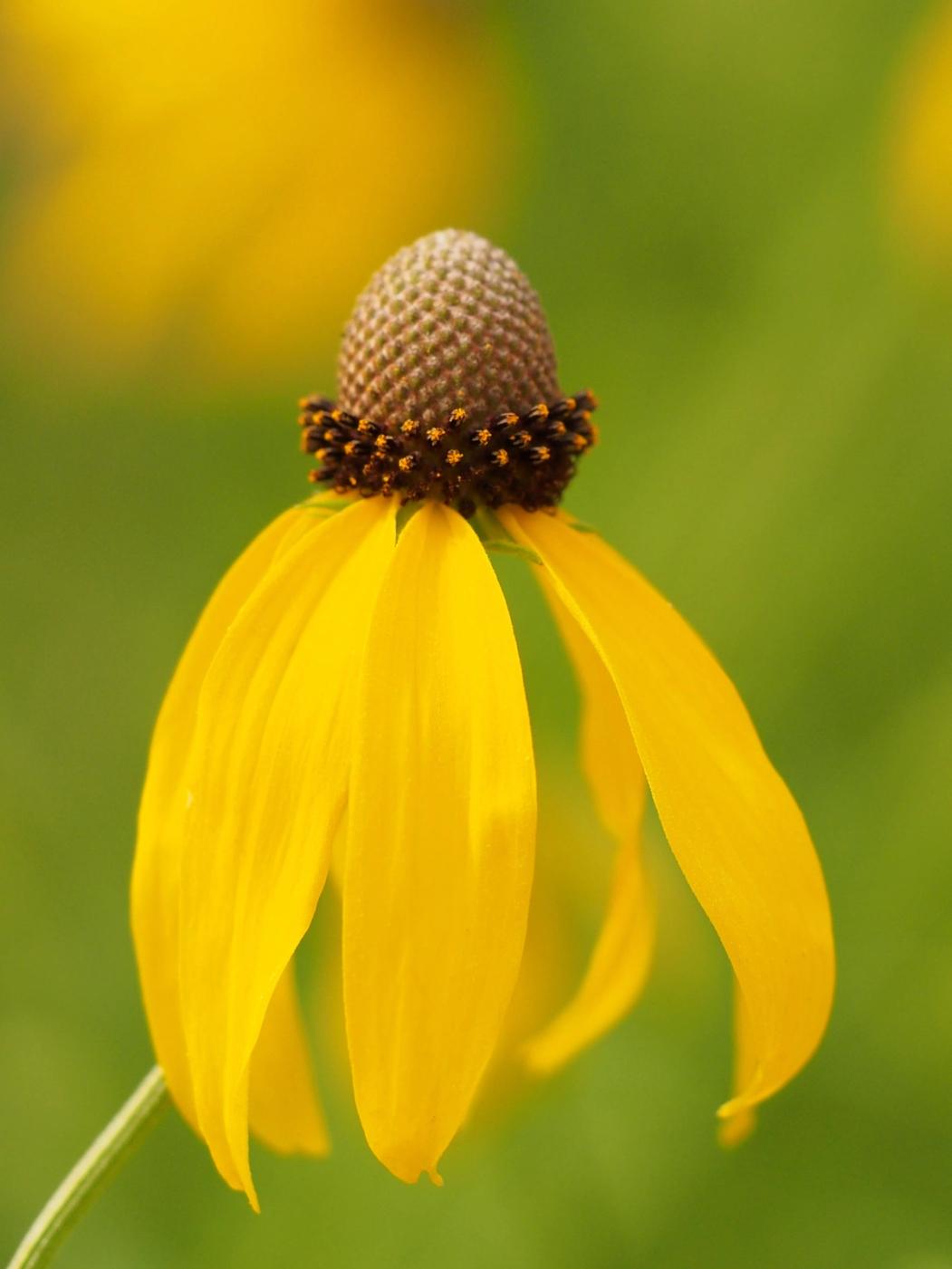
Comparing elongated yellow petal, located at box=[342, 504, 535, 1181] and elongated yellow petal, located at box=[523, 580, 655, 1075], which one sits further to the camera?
elongated yellow petal, located at box=[523, 580, 655, 1075]

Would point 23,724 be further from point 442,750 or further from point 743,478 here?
point 442,750

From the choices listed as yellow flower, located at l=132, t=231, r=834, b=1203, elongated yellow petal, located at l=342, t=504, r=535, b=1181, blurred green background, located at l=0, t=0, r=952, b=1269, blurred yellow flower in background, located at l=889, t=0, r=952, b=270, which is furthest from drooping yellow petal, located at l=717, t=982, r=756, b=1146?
blurred yellow flower in background, located at l=889, t=0, r=952, b=270

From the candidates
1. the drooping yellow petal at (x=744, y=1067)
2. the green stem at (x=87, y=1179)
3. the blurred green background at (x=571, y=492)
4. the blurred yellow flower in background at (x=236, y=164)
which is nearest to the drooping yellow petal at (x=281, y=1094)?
the green stem at (x=87, y=1179)

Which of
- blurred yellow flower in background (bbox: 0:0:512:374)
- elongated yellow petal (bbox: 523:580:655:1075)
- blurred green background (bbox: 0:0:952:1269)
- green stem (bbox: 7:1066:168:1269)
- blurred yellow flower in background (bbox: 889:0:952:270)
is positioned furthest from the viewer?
blurred yellow flower in background (bbox: 0:0:512:374)

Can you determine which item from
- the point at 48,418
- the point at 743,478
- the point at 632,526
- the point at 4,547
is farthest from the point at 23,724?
the point at 743,478

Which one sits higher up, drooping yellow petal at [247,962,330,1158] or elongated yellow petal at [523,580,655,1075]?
elongated yellow petal at [523,580,655,1075]

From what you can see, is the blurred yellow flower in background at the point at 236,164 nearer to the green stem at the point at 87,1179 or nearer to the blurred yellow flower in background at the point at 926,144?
the blurred yellow flower in background at the point at 926,144

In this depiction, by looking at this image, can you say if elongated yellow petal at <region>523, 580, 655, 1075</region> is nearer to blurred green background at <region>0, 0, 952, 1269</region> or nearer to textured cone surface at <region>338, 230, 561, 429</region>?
textured cone surface at <region>338, 230, 561, 429</region>
